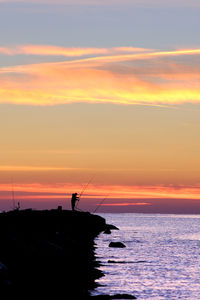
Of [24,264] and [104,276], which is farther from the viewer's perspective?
[104,276]

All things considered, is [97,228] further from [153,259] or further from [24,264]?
[24,264]

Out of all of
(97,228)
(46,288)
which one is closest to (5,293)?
(46,288)

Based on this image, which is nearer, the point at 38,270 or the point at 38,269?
the point at 38,270

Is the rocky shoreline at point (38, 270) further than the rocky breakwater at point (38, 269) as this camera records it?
No

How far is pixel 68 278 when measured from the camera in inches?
1481

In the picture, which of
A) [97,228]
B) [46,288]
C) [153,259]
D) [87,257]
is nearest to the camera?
[46,288]

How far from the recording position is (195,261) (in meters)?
67.1

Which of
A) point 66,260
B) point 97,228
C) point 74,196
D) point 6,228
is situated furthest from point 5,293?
point 97,228

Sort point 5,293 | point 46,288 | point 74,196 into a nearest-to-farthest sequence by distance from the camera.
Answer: point 5,293, point 46,288, point 74,196

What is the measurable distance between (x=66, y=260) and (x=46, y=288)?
10.9 meters

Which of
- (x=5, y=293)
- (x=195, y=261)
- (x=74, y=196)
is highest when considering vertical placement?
(x=74, y=196)

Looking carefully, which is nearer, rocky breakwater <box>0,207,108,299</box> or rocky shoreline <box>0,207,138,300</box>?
rocky shoreline <box>0,207,138,300</box>

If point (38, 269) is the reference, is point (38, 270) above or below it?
below

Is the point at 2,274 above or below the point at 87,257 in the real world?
below
